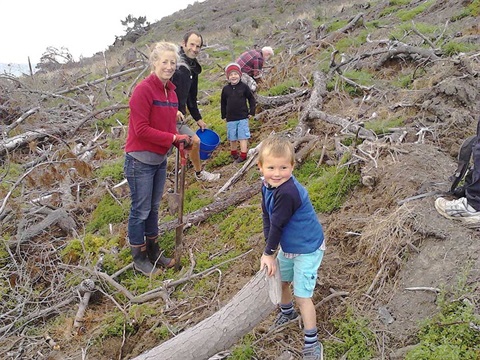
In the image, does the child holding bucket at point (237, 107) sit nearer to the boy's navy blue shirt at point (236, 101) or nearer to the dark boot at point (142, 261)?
the boy's navy blue shirt at point (236, 101)

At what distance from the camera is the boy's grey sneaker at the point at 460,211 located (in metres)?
2.92

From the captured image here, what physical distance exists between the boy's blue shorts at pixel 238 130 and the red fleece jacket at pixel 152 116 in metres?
2.19

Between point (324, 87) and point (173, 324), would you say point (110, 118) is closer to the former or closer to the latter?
point (324, 87)

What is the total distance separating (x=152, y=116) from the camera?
3.72 m

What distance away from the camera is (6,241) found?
15.7 ft

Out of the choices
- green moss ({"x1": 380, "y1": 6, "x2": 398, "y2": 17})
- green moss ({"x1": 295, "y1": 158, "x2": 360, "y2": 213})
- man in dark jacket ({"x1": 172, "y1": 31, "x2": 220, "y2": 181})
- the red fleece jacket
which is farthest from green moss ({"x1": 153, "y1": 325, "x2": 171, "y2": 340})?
green moss ({"x1": 380, "y1": 6, "x2": 398, "y2": 17})

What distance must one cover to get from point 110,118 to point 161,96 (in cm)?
586

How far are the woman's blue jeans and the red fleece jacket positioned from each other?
18 centimetres

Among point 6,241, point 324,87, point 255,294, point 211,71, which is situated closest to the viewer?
point 255,294

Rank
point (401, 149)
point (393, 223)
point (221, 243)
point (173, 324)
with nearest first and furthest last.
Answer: point (393, 223) < point (173, 324) < point (401, 149) < point (221, 243)

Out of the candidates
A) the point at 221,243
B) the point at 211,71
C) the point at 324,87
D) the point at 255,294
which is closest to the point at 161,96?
the point at 221,243

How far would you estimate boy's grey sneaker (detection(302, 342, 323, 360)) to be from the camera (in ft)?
8.68

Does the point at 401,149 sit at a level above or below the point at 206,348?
above

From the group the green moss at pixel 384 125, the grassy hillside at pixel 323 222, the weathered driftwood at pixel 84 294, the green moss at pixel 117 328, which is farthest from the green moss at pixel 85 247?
the green moss at pixel 384 125
